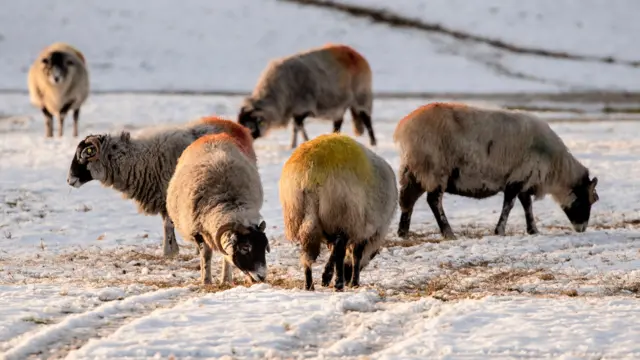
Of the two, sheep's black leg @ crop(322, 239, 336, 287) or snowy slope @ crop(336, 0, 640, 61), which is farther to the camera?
snowy slope @ crop(336, 0, 640, 61)

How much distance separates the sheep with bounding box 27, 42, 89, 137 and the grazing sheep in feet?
41.1

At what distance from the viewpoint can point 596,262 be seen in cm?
1107

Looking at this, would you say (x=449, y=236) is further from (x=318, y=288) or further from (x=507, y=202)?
(x=318, y=288)

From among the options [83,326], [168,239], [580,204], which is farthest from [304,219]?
[580,204]

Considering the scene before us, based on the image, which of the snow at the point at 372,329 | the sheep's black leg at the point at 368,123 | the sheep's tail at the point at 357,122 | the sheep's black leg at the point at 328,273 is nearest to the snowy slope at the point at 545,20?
the sheep's tail at the point at 357,122

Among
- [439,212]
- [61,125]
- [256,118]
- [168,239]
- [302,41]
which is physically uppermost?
[302,41]

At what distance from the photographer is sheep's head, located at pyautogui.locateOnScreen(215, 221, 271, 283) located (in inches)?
360

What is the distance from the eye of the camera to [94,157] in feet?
39.3

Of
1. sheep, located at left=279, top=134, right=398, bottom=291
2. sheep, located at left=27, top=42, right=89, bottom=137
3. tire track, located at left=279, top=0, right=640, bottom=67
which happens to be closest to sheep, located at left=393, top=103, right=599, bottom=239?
sheep, located at left=279, top=134, right=398, bottom=291

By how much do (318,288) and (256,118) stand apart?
33.9 feet

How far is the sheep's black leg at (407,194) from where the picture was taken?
13.1 m

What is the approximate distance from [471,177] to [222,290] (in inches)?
205

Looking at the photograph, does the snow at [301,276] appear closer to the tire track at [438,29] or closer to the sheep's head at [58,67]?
the sheep's head at [58,67]

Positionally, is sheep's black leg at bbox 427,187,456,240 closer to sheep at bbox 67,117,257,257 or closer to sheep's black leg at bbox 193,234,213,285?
sheep at bbox 67,117,257,257
